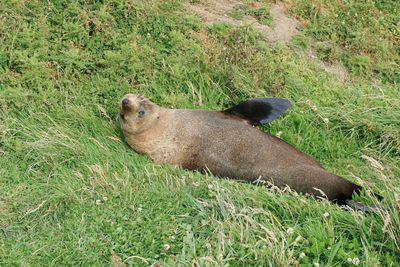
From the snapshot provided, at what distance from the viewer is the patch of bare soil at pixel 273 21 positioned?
829cm

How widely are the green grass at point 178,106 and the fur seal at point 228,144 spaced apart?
281mm

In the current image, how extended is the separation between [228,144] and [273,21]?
273 centimetres

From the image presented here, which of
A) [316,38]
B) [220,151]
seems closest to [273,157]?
[220,151]

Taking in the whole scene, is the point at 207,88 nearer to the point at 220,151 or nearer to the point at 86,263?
the point at 220,151

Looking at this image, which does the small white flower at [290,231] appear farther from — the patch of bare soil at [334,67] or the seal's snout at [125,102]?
the patch of bare soil at [334,67]

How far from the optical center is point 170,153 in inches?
267

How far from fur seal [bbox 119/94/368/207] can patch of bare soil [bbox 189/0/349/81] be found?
57.1 inches

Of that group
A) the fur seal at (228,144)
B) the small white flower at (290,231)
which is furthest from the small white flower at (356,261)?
the fur seal at (228,144)

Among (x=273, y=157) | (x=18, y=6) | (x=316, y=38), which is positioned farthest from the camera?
(x=316, y=38)

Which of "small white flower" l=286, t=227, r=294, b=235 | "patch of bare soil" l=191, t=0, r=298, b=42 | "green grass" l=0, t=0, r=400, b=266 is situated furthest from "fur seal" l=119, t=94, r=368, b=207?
"patch of bare soil" l=191, t=0, r=298, b=42

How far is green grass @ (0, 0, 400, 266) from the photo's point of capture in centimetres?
484

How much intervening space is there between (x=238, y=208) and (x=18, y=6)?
4293mm

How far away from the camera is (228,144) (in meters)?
6.58

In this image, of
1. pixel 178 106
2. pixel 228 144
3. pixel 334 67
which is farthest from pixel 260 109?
pixel 334 67
